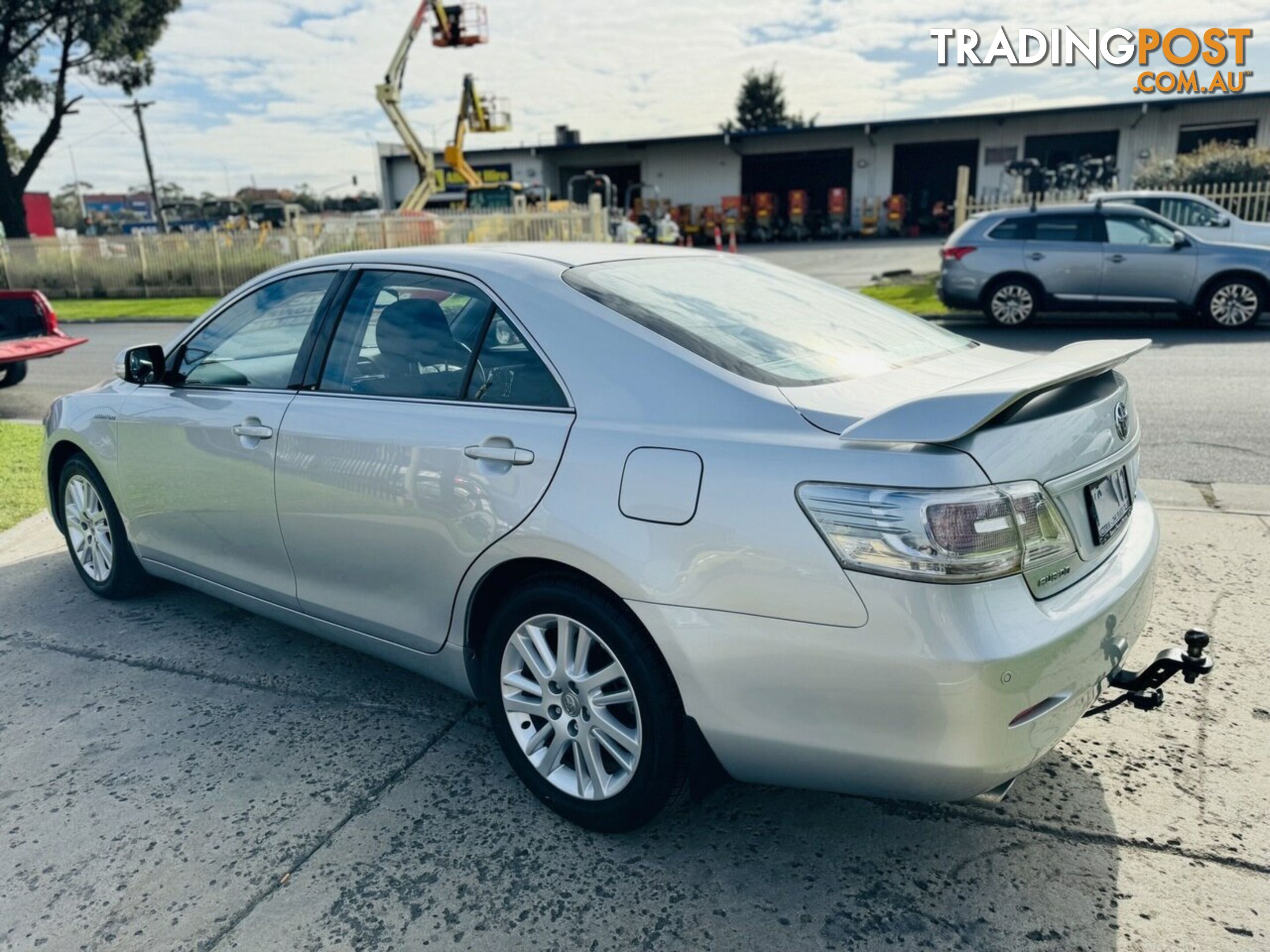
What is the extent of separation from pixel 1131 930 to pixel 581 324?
208 centimetres

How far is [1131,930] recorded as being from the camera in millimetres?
2371

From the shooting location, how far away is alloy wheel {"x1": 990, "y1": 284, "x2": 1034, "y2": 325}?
43.5 ft

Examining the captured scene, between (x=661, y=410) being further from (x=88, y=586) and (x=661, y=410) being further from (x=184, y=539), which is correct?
(x=88, y=586)

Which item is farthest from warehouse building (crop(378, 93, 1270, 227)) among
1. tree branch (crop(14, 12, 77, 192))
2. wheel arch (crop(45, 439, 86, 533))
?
wheel arch (crop(45, 439, 86, 533))

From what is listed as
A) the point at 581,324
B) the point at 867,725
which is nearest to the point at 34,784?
the point at 581,324

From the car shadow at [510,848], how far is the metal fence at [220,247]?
2025cm

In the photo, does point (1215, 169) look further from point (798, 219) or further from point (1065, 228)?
point (798, 219)

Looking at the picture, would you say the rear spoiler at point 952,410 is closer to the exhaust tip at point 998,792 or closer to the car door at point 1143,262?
the exhaust tip at point 998,792

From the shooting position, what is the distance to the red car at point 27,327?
10.3m

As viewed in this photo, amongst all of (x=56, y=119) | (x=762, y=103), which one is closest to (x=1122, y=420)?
(x=56, y=119)

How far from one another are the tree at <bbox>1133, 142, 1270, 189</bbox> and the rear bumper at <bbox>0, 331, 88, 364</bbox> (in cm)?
2112

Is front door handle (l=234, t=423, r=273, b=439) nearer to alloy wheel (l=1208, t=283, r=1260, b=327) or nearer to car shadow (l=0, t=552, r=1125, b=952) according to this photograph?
car shadow (l=0, t=552, r=1125, b=952)

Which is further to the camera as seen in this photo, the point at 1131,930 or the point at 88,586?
the point at 88,586

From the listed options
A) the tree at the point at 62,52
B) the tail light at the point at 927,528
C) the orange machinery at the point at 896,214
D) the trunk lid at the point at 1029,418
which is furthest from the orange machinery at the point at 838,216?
the tail light at the point at 927,528
